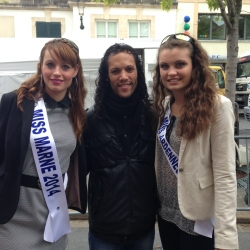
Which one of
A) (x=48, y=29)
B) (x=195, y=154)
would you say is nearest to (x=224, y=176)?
(x=195, y=154)

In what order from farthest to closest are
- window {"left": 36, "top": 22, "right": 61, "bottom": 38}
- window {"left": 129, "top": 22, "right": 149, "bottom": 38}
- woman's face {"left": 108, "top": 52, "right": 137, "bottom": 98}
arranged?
window {"left": 129, "top": 22, "right": 149, "bottom": 38} < window {"left": 36, "top": 22, "right": 61, "bottom": 38} < woman's face {"left": 108, "top": 52, "right": 137, "bottom": 98}

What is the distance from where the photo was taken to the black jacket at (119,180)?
6.09 ft

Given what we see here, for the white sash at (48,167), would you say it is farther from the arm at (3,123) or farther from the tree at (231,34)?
the tree at (231,34)

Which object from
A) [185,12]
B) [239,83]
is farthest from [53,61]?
[185,12]

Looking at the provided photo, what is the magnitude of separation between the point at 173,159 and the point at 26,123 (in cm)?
88

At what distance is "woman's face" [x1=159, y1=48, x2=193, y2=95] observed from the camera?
68.7 inches

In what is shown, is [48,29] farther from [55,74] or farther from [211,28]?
[55,74]

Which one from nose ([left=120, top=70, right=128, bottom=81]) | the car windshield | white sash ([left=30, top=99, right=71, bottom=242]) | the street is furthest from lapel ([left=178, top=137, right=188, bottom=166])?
the car windshield

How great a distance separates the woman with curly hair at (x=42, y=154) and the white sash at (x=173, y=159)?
51cm

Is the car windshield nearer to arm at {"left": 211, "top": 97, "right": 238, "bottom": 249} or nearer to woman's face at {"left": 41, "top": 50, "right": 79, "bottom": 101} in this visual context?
arm at {"left": 211, "top": 97, "right": 238, "bottom": 249}

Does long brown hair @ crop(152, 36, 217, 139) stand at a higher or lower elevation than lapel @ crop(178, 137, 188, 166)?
higher

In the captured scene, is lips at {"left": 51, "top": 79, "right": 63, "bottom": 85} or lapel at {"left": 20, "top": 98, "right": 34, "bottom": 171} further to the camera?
lips at {"left": 51, "top": 79, "right": 63, "bottom": 85}

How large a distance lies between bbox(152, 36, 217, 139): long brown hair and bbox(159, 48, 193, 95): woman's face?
0.09 feet

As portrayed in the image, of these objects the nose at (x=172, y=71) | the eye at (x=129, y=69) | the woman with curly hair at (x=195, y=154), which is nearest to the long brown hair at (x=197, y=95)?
the woman with curly hair at (x=195, y=154)
